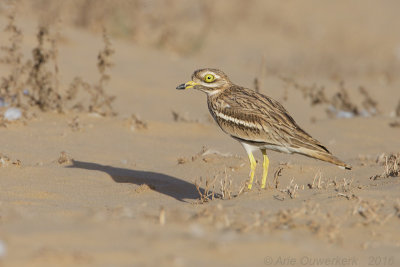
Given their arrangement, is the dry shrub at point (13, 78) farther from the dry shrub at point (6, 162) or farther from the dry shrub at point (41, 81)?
the dry shrub at point (6, 162)

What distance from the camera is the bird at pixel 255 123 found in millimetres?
5723

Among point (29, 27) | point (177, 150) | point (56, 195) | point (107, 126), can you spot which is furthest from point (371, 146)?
point (29, 27)

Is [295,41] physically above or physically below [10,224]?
above

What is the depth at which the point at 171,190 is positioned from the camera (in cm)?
638

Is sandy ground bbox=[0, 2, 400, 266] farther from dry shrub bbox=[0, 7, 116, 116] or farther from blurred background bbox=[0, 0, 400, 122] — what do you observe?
dry shrub bbox=[0, 7, 116, 116]

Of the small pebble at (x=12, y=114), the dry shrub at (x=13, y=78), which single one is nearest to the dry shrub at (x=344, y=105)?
the dry shrub at (x=13, y=78)

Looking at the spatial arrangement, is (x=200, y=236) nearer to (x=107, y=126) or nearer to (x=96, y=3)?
(x=107, y=126)

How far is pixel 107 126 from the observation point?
8.96 metres

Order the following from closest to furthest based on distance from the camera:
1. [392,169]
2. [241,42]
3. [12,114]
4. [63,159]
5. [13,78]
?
[392,169], [63,159], [12,114], [13,78], [241,42]

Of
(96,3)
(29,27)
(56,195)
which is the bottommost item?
(56,195)

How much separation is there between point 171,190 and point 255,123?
1.13 metres

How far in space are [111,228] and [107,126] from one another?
18.1ft

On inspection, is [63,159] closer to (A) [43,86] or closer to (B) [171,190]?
(B) [171,190]

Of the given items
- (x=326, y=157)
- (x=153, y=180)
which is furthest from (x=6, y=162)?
(x=326, y=157)
